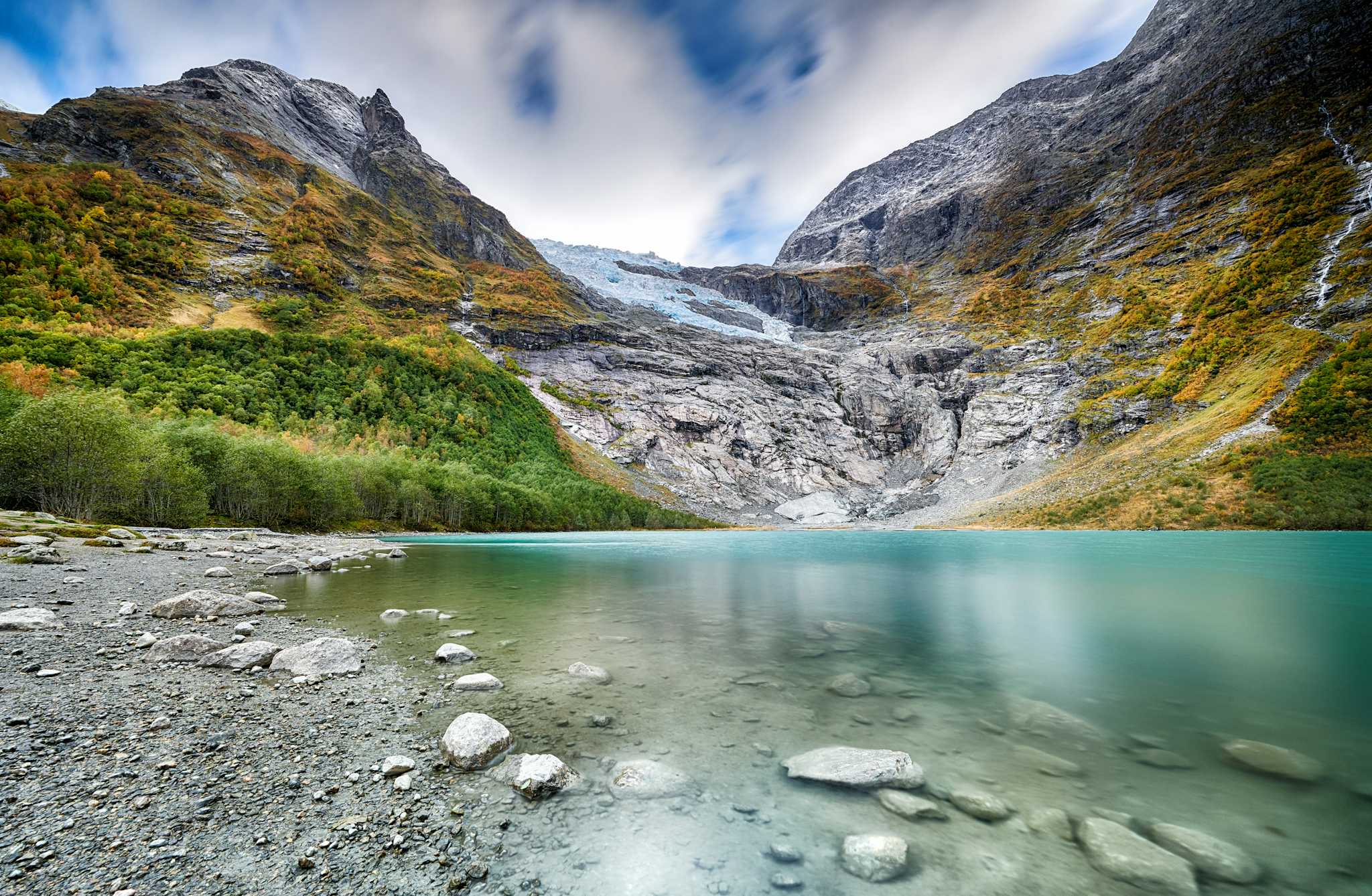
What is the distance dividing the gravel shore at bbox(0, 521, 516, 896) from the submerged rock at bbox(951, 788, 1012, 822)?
4667 mm

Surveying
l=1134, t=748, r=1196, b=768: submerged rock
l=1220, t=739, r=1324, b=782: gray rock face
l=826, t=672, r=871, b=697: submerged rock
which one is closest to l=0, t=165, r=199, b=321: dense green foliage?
l=826, t=672, r=871, b=697: submerged rock

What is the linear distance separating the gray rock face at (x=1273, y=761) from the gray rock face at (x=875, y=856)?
5.95 metres

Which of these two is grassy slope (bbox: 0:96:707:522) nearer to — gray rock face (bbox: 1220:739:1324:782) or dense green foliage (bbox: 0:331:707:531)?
dense green foliage (bbox: 0:331:707:531)

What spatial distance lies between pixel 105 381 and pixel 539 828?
90631 mm

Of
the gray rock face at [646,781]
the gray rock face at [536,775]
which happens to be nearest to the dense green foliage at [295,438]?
the gray rock face at [536,775]

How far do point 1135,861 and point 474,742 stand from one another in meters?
6.93

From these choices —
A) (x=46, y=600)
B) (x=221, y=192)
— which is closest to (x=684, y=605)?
(x=46, y=600)

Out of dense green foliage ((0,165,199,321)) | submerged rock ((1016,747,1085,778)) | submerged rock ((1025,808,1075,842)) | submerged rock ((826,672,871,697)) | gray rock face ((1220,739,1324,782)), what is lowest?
submerged rock ((826,672,871,697))

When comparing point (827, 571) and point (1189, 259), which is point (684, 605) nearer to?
point (827, 571)

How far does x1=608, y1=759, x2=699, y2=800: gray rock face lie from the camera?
5555 mm

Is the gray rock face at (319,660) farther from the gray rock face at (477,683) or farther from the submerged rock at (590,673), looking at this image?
the submerged rock at (590,673)

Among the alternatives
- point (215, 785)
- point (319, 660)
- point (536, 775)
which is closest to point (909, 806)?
point (536, 775)

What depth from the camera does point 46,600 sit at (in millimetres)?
12250

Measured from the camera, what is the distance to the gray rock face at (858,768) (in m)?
5.87
